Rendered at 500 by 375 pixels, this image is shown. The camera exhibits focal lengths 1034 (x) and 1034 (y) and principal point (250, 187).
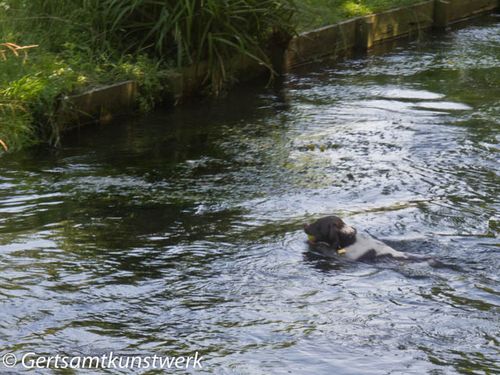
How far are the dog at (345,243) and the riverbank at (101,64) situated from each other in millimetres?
3617

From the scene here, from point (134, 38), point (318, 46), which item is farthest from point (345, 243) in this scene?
point (318, 46)

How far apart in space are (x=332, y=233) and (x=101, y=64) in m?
4.95

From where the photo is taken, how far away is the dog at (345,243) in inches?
264

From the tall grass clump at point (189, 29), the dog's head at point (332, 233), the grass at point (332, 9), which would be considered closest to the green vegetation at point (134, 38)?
the tall grass clump at point (189, 29)

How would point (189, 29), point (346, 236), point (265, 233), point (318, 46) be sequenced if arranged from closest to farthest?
point (346, 236) < point (265, 233) < point (189, 29) < point (318, 46)

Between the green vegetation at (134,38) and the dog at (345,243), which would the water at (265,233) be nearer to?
the dog at (345,243)

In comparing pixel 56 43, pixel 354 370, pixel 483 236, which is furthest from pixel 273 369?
pixel 56 43

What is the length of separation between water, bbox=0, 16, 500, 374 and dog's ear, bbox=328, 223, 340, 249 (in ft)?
0.44

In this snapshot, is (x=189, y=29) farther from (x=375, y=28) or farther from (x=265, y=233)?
(x=265, y=233)

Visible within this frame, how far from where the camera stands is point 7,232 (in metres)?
7.40

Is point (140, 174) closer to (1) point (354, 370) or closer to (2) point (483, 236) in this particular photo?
(2) point (483, 236)

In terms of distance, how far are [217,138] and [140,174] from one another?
4.59ft

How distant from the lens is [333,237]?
22.4 ft

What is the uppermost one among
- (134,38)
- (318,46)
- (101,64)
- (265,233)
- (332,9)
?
(332,9)
